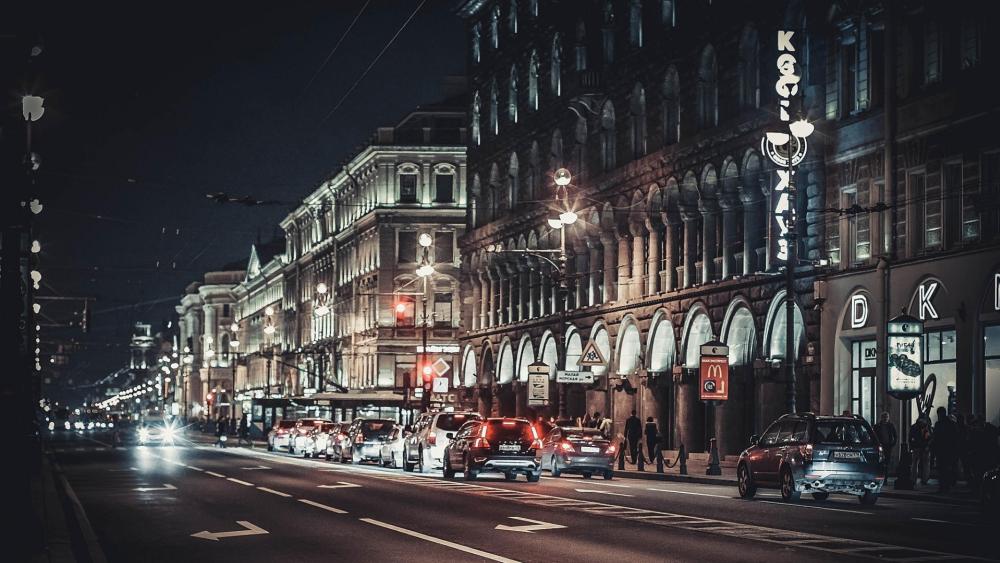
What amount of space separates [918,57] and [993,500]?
1823cm

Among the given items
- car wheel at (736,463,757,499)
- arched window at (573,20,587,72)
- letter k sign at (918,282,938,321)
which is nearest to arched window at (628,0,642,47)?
arched window at (573,20,587,72)

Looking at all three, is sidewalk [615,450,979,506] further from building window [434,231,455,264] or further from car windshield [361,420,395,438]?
building window [434,231,455,264]

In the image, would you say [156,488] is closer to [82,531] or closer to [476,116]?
[82,531]

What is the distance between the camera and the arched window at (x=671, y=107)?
54812 mm

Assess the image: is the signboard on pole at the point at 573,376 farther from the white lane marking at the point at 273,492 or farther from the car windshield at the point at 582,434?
the white lane marking at the point at 273,492

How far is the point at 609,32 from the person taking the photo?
2406 inches

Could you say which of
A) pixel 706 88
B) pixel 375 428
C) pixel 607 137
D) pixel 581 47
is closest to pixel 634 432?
pixel 375 428

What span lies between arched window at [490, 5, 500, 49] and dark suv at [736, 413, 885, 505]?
161 feet

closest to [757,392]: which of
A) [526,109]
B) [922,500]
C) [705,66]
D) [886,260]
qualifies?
[886,260]

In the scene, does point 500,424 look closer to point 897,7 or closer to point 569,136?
point 897,7

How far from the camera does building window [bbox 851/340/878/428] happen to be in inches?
1640

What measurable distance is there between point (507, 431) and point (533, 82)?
35.8 metres

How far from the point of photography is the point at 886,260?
40375 millimetres

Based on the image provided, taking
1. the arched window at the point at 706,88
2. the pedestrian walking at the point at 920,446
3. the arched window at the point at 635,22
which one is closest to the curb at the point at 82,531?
the pedestrian walking at the point at 920,446
